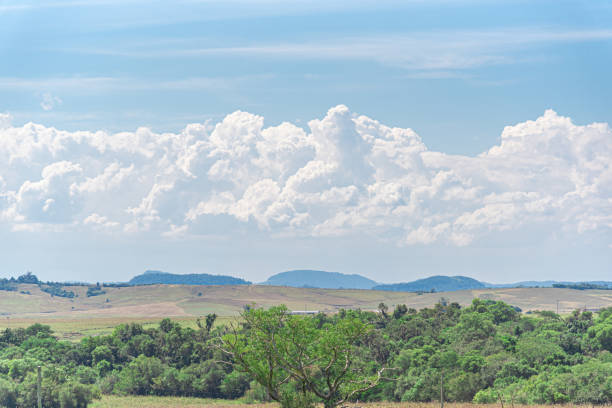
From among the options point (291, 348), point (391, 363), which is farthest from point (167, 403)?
point (291, 348)

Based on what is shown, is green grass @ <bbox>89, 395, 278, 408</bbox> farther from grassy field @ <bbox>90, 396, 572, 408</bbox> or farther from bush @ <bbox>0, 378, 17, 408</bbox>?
bush @ <bbox>0, 378, 17, 408</bbox>

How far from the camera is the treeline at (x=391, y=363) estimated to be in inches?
4766

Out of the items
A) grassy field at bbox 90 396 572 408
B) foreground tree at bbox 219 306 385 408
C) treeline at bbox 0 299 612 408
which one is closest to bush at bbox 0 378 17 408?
treeline at bbox 0 299 612 408

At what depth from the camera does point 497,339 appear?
153000 millimetres

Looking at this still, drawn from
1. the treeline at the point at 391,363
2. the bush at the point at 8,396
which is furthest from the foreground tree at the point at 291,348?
the bush at the point at 8,396

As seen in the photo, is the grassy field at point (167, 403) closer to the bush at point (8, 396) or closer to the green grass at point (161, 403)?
the green grass at point (161, 403)

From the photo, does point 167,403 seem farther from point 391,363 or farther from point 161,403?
point 391,363

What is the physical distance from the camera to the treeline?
121062 millimetres

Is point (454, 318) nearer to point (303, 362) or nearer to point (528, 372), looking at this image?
point (528, 372)

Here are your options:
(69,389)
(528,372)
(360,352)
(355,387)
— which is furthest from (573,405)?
(69,389)

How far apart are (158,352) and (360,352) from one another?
157 ft

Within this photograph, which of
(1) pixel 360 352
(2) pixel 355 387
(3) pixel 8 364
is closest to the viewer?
(2) pixel 355 387

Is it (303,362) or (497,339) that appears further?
(497,339)

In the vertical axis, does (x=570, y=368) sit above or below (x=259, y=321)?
below
